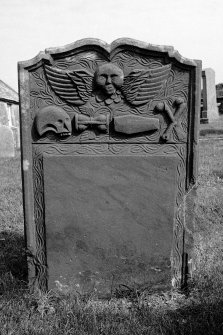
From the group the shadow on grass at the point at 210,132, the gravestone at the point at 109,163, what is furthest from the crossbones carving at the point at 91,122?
the shadow on grass at the point at 210,132

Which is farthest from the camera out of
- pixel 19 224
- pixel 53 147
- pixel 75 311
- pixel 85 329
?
pixel 19 224

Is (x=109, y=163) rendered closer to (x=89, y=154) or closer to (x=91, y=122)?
(x=89, y=154)

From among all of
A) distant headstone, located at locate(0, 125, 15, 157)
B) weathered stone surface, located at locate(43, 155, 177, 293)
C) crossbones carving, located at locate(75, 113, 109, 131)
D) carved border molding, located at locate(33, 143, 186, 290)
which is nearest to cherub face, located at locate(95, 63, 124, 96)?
crossbones carving, located at locate(75, 113, 109, 131)

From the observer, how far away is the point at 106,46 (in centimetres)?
266

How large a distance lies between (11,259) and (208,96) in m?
17.3

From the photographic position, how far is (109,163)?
286cm

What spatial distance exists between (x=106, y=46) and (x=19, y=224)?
3.02 metres

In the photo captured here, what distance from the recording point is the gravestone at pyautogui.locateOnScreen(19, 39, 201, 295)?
2.72 m

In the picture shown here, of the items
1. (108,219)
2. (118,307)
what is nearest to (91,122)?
(108,219)

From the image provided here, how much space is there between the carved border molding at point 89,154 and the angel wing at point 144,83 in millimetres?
429

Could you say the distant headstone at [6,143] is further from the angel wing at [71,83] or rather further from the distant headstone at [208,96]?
the distant headstone at [208,96]

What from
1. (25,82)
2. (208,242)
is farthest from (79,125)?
(208,242)

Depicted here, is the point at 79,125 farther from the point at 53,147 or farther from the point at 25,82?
the point at 25,82

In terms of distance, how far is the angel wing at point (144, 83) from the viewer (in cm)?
273
